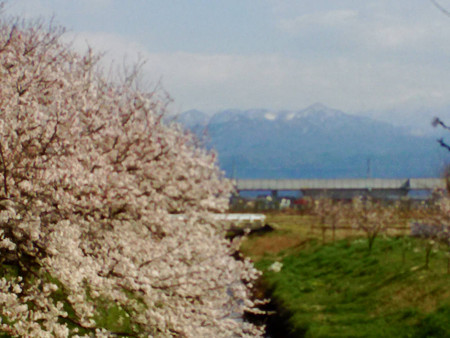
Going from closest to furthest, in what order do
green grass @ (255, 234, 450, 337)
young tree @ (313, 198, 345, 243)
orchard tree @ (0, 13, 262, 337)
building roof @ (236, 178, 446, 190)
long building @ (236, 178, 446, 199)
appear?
orchard tree @ (0, 13, 262, 337) < green grass @ (255, 234, 450, 337) < young tree @ (313, 198, 345, 243) < building roof @ (236, 178, 446, 190) < long building @ (236, 178, 446, 199)

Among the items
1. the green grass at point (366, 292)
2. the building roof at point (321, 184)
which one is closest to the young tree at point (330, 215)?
the green grass at point (366, 292)

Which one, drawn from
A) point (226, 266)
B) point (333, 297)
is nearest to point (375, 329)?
point (333, 297)

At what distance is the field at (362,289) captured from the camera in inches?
954

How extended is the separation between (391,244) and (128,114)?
94.0ft

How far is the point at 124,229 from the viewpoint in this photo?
14.5 meters

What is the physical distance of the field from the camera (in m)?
24.2

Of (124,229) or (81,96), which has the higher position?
(81,96)

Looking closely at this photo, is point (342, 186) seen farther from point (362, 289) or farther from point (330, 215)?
point (362, 289)

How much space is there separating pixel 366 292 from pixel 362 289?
659mm

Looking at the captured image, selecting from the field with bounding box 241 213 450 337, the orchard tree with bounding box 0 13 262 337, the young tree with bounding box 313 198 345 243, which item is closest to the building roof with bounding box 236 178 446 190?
the young tree with bounding box 313 198 345 243

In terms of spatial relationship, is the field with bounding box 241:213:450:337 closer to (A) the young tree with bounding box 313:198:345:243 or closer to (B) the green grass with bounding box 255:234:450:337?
(B) the green grass with bounding box 255:234:450:337

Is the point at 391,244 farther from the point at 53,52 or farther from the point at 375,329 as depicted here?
the point at 53,52

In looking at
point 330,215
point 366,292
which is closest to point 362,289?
point 366,292

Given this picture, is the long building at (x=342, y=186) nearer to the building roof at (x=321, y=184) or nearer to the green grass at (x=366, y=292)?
the building roof at (x=321, y=184)
